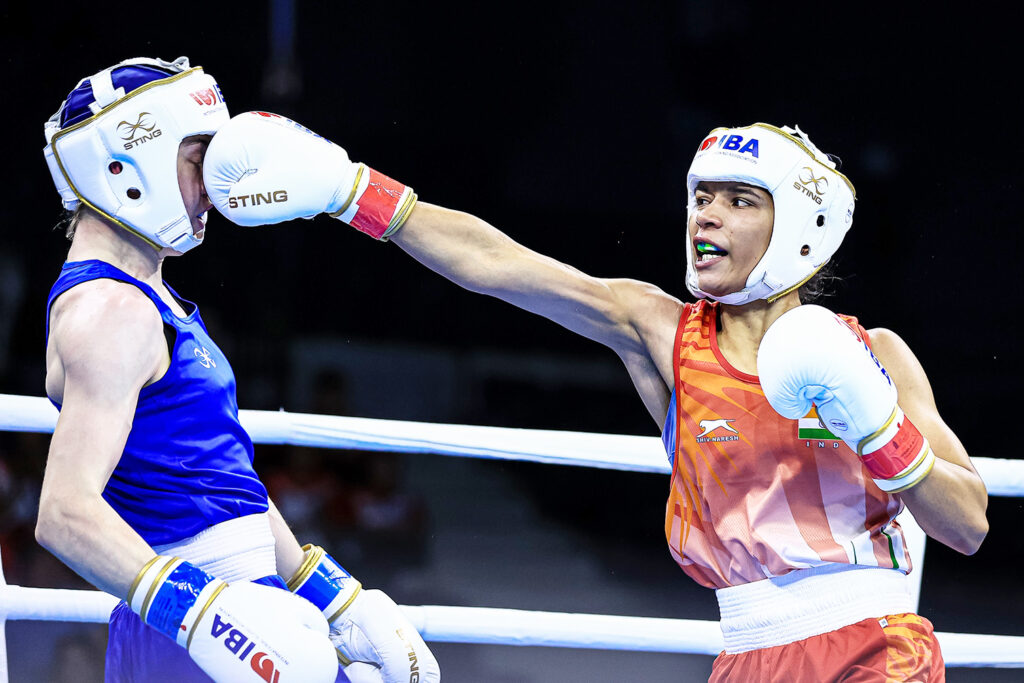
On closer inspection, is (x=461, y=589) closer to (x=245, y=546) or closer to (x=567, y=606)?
(x=567, y=606)

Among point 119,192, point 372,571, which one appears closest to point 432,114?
point 372,571

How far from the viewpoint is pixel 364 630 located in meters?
1.89

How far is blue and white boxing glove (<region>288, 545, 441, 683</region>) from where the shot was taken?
1862 millimetres

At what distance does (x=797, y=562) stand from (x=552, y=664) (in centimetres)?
337

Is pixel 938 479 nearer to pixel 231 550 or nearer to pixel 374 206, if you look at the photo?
pixel 374 206

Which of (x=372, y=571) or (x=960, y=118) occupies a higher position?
(x=960, y=118)

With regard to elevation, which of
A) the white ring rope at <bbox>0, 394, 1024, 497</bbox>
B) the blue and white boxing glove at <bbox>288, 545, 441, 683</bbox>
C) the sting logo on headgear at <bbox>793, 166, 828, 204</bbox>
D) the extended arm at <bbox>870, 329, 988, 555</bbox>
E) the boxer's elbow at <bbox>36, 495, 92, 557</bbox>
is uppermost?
the sting logo on headgear at <bbox>793, 166, 828, 204</bbox>

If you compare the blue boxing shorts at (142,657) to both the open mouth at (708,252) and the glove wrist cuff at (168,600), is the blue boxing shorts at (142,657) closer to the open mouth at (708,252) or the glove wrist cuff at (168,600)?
the glove wrist cuff at (168,600)

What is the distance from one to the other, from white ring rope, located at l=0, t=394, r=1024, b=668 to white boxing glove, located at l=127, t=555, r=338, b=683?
33.1 inches

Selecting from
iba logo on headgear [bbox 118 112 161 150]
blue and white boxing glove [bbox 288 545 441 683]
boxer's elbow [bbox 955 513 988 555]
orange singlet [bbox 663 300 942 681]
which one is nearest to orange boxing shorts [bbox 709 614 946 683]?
orange singlet [bbox 663 300 942 681]

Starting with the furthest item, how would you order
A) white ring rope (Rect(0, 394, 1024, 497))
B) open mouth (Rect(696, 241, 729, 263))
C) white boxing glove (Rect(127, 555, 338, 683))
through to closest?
white ring rope (Rect(0, 394, 1024, 497)) < open mouth (Rect(696, 241, 729, 263)) < white boxing glove (Rect(127, 555, 338, 683))

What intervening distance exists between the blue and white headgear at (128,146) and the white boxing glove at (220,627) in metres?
0.61

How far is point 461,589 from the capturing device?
6562 mm

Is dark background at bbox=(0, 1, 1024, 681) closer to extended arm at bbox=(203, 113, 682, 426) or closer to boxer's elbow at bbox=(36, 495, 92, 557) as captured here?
extended arm at bbox=(203, 113, 682, 426)
